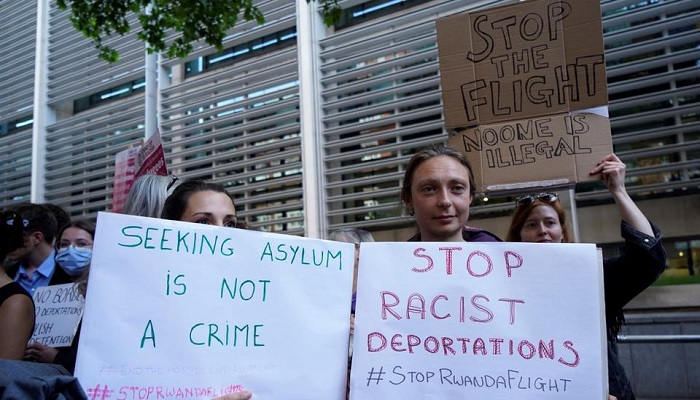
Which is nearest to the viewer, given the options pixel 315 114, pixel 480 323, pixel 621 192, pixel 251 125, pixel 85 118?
pixel 480 323

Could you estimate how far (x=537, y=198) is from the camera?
2.68 meters

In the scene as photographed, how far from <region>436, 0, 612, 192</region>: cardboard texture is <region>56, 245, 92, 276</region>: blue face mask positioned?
2.33 metres

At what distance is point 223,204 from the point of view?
1896 millimetres

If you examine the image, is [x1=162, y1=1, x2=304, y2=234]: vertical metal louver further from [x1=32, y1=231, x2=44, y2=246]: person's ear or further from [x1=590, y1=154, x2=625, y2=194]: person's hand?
[x1=590, y1=154, x2=625, y2=194]: person's hand

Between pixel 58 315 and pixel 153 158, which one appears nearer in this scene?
pixel 58 315

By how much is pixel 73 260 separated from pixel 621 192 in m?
3.02

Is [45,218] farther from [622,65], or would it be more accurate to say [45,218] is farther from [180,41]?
[622,65]

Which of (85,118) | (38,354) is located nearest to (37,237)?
(38,354)

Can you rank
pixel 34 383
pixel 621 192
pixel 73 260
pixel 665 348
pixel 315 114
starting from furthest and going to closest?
1. pixel 315 114
2. pixel 665 348
3. pixel 73 260
4. pixel 621 192
5. pixel 34 383

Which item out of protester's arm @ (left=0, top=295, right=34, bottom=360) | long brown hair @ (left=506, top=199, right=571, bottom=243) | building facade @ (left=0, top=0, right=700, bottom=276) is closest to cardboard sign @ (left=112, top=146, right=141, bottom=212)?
protester's arm @ (left=0, top=295, right=34, bottom=360)

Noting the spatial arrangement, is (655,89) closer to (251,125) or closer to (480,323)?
(251,125)

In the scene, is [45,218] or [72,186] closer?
[45,218]

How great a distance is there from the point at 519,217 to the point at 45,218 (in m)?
2.90

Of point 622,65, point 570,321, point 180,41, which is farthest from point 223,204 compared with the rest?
point 622,65
